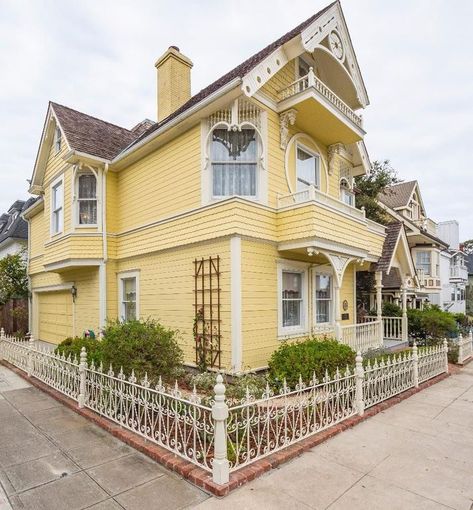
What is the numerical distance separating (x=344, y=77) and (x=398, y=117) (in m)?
16.2

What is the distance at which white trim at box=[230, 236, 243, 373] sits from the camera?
7816 millimetres

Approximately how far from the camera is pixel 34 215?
1681 centimetres

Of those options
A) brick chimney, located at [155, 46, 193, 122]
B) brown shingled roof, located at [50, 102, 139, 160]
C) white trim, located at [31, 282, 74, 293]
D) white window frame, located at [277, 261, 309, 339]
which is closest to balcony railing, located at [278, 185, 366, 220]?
white window frame, located at [277, 261, 309, 339]

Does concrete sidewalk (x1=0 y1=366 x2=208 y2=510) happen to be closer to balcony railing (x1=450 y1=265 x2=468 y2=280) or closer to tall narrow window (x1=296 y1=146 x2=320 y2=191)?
tall narrow window (x1=296 y1=146 x2=320 y2=191)

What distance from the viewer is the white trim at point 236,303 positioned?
7816mm

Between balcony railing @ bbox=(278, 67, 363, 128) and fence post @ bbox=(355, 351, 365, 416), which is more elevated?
balcony railing @ bbox=(278, 67, 363, 128)

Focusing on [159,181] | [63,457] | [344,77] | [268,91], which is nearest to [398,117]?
[344,77]

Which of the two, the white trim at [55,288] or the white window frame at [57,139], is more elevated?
the white window frame at [57,139]

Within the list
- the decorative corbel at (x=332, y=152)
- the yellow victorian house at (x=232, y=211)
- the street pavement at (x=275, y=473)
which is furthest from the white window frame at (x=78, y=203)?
the decorative corbel at (x=332, y=152)

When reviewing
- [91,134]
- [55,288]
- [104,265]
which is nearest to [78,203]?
[104,265]

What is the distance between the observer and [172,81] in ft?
46.1

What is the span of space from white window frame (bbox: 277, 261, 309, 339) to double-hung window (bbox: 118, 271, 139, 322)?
15.5ft

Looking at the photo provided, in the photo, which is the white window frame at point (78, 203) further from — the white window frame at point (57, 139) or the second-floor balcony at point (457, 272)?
the second-floor balcony at point (457, 272)

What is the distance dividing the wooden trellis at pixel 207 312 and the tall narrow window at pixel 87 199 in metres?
5.24
